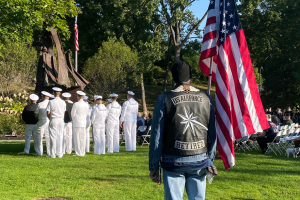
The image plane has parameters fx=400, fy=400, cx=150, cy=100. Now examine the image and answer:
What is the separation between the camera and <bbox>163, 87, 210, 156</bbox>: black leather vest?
4379 millimetres

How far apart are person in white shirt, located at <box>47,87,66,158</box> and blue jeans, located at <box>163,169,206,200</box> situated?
30.8 feet

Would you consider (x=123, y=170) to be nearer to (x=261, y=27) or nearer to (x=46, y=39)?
A: (x=46, y=39)

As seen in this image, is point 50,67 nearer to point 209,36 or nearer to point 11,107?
point 11,107

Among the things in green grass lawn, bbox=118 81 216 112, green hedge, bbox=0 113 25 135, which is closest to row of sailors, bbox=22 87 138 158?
green hedge, bbox=0 113 25 135

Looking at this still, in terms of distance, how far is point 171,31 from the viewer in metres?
36.2

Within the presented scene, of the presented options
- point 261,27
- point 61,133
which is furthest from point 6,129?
point 261,27

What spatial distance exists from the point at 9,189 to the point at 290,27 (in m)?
37.0

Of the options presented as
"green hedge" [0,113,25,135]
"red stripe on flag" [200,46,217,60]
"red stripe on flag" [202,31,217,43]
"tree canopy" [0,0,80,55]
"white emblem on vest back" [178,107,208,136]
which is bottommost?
"green hedge" [0,113,25,135]

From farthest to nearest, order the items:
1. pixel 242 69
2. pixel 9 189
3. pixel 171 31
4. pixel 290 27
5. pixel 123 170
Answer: pixel 290 27
pixel 171 31
pixel 123 170
pixel 9 189
pixel 242 69

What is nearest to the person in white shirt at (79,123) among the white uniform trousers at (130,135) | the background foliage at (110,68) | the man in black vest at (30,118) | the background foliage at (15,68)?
the man in black vest at (30,118)

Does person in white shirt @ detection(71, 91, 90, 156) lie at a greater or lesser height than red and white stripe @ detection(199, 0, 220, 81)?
lesser

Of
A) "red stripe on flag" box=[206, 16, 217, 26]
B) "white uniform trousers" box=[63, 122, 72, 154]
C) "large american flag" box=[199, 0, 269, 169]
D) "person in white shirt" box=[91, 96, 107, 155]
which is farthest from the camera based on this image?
"person in white shirt" box=[91, 96, 107, 155]

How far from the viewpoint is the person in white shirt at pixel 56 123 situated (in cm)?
1321

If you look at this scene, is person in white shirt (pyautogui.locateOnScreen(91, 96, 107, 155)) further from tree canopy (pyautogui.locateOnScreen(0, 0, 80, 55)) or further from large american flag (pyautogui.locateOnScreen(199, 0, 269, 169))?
large american flag (pyautogui.locateOnScreen(199, 0, 269, 169))
